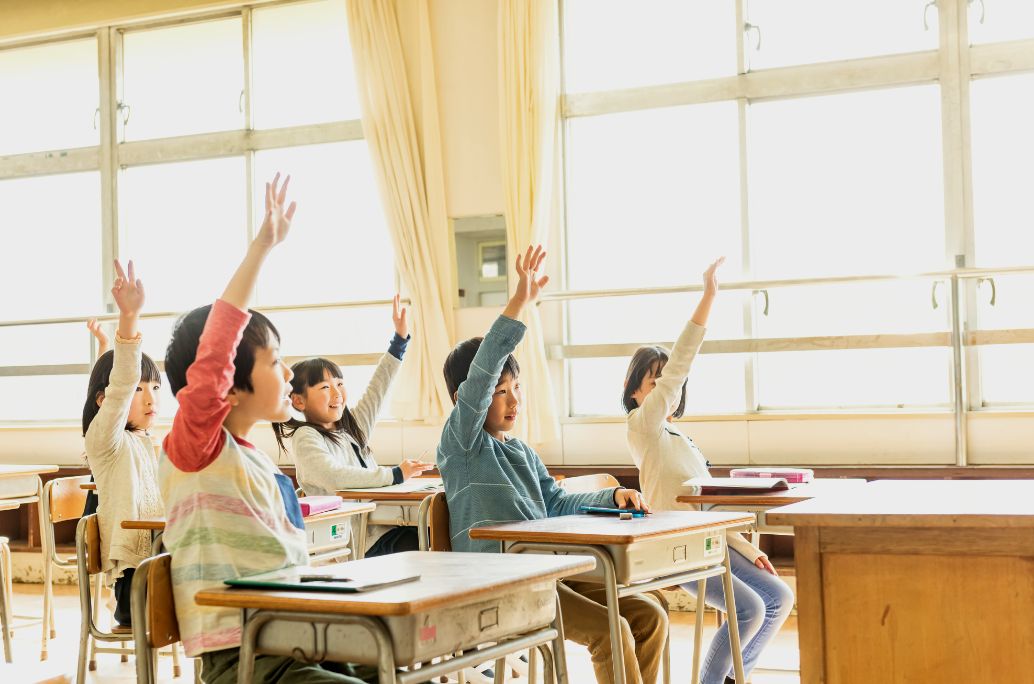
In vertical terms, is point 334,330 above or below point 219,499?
above

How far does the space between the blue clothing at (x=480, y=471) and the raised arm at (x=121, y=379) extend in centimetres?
81

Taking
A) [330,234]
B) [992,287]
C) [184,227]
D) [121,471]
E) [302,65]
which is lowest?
[121,471]

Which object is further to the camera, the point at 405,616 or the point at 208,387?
the point at 208,387

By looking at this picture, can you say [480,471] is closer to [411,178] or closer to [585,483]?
[585,483]

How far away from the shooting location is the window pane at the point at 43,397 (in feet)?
22.7

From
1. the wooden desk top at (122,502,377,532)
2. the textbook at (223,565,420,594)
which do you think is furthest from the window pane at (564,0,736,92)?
the textbook at (223,565,420,594)

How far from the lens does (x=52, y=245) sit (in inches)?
277

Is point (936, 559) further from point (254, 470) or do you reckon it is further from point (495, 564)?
point (254, 470)

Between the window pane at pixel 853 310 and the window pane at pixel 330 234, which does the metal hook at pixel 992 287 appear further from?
the window pane at pixel 330 234

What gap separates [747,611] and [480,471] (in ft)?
3.48

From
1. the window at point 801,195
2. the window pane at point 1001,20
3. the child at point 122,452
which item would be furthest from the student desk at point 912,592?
the window pane at point 1001,20

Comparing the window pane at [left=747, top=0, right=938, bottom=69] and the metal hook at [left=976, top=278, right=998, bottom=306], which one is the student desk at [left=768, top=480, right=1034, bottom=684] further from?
the window pane at [left=747, top=0, right=938, bottom=69]

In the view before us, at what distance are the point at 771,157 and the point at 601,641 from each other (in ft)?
10.7

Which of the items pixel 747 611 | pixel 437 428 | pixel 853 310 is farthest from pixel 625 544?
pixel 437 428
